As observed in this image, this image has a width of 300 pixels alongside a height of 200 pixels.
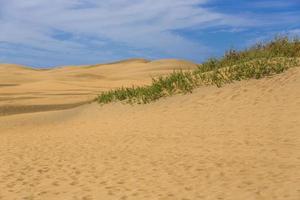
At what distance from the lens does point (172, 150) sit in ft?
38.5

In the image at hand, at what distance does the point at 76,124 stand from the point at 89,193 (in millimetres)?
10227

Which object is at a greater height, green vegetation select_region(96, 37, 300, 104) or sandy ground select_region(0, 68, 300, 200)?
green vegetation select_region(96, 37, 300, 104)

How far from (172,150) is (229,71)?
7.82 metres

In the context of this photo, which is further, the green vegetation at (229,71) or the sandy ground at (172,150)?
the green vegetation at (229,71)

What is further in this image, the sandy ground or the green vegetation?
the green vegetation

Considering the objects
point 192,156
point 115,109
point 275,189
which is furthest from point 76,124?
point 275,189

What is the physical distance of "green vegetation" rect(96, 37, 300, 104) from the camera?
18.2 m

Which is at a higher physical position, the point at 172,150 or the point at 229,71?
the point at 229,71

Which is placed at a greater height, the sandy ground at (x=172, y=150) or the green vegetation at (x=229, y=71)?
the green vegetation at (x=229, y=71)

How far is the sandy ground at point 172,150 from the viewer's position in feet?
27.3

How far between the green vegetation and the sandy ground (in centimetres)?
58

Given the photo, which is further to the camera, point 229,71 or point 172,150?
point 229,71

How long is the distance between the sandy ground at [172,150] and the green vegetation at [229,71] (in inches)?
22.9

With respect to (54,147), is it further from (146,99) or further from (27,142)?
(146,99)
